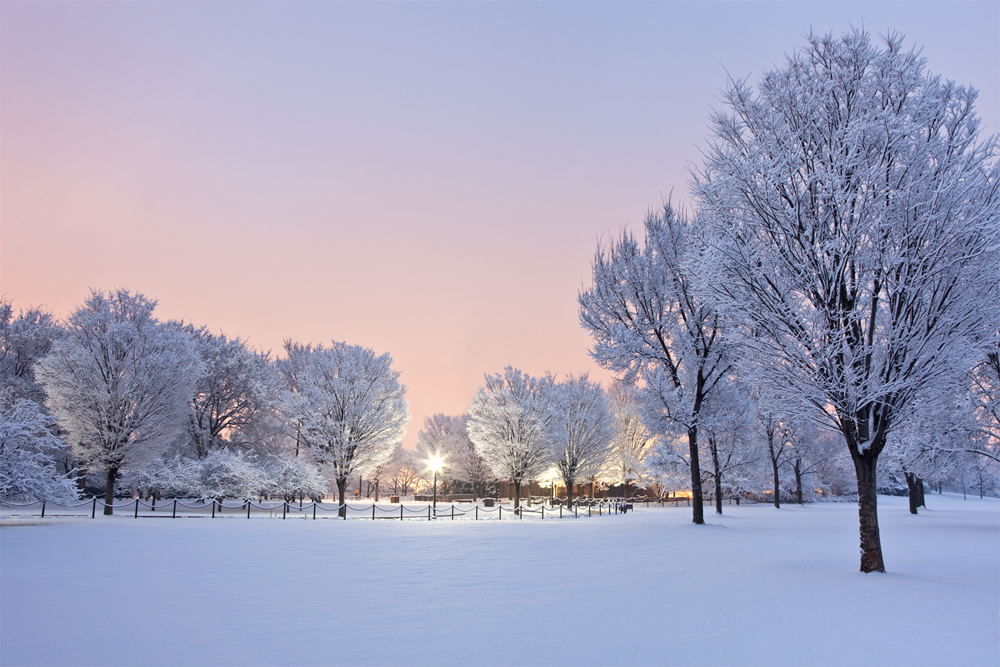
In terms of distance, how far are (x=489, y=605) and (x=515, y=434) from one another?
91.7 feet

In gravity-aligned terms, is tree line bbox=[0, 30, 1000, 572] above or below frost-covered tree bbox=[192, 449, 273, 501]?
above

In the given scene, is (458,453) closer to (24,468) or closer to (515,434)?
(515,434)

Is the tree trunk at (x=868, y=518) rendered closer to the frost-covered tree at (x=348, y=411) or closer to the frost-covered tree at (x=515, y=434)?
the frost-covered tree at (x=515, y=434)

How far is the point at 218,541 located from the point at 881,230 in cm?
1811

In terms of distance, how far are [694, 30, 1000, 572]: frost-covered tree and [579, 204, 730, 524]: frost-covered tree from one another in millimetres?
11177

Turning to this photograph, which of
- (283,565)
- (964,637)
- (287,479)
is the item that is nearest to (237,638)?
(283,565)

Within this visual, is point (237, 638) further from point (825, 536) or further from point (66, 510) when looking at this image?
point (66, 510)

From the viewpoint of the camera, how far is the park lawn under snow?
5770mm

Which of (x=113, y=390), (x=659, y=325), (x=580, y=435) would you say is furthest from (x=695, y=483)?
(x=113, y=390)

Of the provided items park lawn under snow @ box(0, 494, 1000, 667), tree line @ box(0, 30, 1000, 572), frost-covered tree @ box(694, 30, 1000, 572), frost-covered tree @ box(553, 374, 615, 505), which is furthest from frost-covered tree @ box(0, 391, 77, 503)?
frost-covered tree @ box(553, 374, 615, 505)

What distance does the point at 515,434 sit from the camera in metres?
35.5

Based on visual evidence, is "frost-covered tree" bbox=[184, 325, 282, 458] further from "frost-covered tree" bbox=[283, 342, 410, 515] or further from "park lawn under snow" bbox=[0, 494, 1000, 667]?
"park lawn under snow" bbox=[0, 494, 1000, 667]

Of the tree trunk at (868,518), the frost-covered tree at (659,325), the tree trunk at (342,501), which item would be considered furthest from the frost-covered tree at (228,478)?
the tree trunk at (868,518)

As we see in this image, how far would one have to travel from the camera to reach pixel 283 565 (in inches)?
453
